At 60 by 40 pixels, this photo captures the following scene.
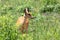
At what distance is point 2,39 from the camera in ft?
19.0

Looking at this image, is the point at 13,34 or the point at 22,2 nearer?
the point at 13,34

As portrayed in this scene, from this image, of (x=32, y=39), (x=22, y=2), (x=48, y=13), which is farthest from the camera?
(x=22, y=2)

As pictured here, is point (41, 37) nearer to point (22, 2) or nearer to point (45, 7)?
point (45, 7)

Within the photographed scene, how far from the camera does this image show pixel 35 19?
293 inches

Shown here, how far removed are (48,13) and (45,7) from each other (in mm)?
270

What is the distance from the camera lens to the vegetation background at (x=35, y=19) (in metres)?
5.96

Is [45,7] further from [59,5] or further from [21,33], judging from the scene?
[21,33]

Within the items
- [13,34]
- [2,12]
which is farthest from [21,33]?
[2,12]

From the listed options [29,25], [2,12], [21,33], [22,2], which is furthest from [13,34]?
[22,2]

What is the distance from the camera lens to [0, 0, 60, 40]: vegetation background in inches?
235

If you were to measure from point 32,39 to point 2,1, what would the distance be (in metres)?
3.05

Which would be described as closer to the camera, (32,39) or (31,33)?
(32,39)

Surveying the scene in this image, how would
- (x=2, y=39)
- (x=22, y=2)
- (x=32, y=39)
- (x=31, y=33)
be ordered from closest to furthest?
(x=2, y=39) → (x=32, y=39) → (x=31, y=33) → (x=22, y=2)

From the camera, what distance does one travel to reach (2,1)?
9.00 meters
